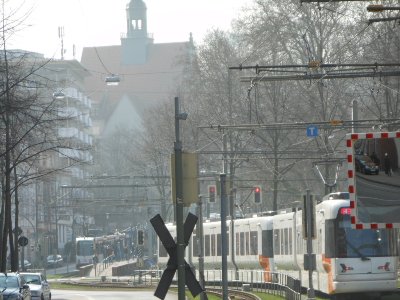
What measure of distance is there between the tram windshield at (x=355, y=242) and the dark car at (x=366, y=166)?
47.5 feet

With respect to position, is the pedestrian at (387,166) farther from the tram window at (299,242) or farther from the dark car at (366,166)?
the tram window at (299,242)

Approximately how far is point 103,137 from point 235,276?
13081 cm

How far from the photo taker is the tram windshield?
3891 centimetres

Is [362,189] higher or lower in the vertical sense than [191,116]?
lower

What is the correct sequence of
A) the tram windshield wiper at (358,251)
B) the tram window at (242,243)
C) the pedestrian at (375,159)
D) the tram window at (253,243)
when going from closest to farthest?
the pedestrian at (375,159)
the tram windshield wiper at (358,251)
the tram window at (253,243)
the tram window at (242,243)

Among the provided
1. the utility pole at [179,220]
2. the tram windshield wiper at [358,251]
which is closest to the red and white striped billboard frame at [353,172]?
the utility pole at [179,220]

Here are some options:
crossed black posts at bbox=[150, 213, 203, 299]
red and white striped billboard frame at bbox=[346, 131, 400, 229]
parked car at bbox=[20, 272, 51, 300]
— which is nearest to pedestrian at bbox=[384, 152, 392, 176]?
red and white striped billboard frame at bbox=[346, 131, 400, 229]

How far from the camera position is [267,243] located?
55.5 meters

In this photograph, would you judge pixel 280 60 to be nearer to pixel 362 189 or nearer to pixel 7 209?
pixel 7 209

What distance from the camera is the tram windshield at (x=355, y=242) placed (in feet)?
128

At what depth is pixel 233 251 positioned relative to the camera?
2472 inches

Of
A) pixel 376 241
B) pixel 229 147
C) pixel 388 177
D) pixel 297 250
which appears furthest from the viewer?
pixel 229 147

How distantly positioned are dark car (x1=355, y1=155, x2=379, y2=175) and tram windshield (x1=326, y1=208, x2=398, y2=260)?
47.5ft

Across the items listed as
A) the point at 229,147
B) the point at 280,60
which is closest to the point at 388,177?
the point at 280,60
